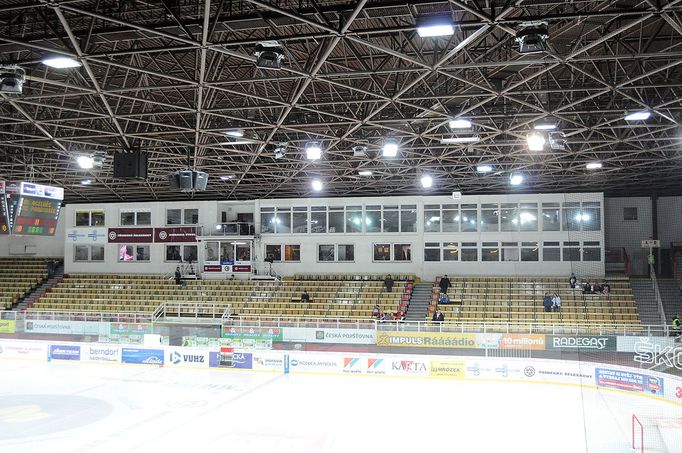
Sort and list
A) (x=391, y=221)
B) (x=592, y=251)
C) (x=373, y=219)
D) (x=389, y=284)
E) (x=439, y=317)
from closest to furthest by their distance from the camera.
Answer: (x=439, y=317), (x=389, y=284), (x=592, y=251), (x=391, y=221), (x=373, y=219)

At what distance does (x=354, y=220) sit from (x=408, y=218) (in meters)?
2.83

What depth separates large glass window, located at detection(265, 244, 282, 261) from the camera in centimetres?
3200

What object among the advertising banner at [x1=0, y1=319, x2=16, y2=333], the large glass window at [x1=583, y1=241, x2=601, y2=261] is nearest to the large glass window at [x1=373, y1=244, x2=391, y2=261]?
the large glass window at [x1=583, y1=241, x2=601, y2=261]

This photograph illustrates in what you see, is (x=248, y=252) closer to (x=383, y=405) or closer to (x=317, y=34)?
(x=383, y=405)

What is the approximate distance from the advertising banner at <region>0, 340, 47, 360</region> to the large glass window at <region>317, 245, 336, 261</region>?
14310 mm

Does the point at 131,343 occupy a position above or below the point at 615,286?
below

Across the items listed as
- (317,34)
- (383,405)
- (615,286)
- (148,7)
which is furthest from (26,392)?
(615,286)

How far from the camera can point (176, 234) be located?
33.1m

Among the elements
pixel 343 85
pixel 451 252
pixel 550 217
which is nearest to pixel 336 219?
pixel 451 252

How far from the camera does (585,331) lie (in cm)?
1917

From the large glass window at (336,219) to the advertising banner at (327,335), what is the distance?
10562 mm

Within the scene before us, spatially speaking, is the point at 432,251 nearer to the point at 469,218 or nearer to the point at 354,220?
the point at 469,218

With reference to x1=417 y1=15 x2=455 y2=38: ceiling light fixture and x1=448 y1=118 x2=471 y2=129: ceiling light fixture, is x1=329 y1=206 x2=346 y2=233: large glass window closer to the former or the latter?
x1=448 y1=118 x2=471 y2=129: ceiling light fixture

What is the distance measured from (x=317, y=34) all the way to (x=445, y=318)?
51.9 feet
